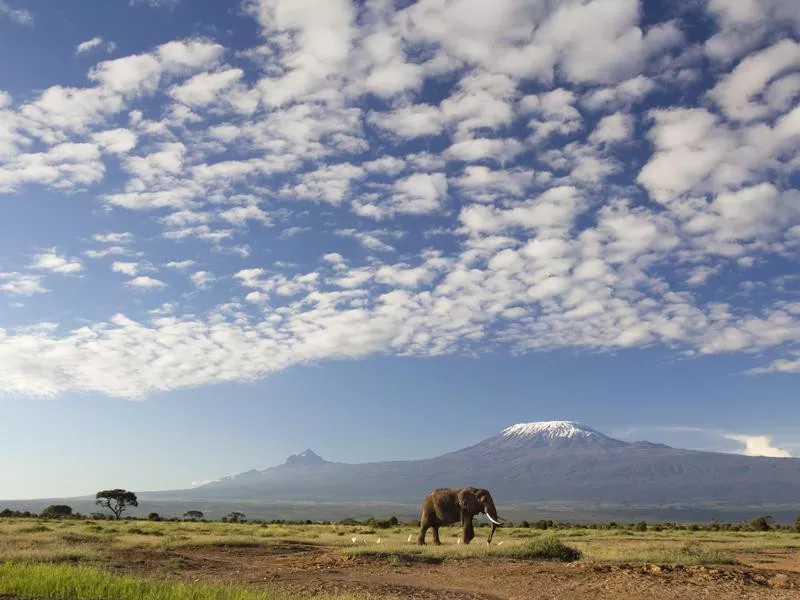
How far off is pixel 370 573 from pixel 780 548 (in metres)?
24.6

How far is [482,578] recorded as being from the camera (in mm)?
19875

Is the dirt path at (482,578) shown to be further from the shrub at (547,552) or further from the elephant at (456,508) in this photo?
the elephant at (456,508)

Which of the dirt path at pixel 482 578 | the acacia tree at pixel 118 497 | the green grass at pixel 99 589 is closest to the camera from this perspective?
the green grass at pixel 99 589

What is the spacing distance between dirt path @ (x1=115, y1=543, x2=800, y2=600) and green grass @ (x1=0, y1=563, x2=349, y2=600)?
298 cm

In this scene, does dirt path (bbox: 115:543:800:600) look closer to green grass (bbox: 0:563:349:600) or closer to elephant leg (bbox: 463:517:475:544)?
green grass (bbox: 0:563:349:600)

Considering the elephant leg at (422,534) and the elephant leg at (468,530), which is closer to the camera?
the elephant leg at (468,530)

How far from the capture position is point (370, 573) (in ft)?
69.6

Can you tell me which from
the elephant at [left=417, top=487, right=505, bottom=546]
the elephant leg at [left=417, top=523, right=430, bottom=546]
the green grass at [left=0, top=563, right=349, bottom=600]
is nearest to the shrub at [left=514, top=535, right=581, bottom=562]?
the elephant at [left=417, top=487, right=505, bottom=546]

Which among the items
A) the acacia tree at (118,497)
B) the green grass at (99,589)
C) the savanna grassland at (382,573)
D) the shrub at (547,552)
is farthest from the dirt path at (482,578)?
the acacia tree at (118,497)

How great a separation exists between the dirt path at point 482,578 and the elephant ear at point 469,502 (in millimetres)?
8511

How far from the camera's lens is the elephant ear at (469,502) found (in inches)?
1287

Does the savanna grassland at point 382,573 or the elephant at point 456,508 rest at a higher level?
the elephant at point 456,508

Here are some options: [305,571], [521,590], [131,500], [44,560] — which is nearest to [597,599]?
[521,590]

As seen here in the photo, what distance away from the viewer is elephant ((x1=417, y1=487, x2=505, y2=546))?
32.6 meters
